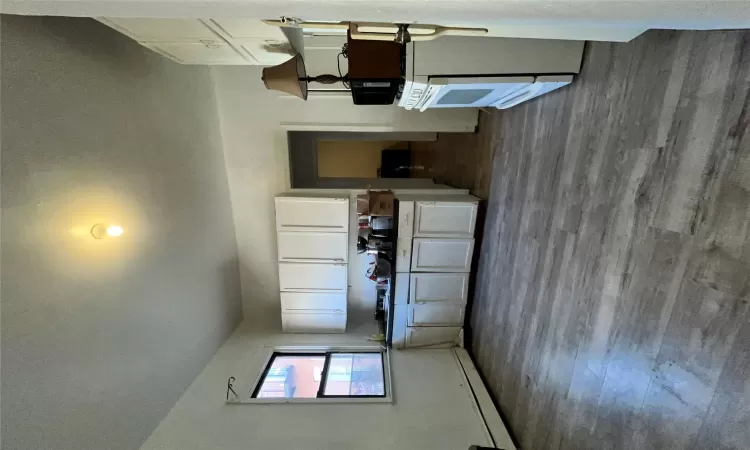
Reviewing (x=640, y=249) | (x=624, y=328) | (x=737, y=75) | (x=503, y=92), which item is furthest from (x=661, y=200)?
(x=503, y=92)

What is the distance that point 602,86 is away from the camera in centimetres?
153

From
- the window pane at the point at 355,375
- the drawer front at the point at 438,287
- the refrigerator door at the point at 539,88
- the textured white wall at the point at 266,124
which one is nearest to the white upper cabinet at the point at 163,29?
the textured white wall at the point at 266,124

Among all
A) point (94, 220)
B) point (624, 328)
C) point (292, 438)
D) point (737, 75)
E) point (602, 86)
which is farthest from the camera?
point (292, 438)

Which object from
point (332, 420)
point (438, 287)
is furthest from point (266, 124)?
point (332, 420)

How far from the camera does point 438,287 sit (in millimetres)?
3168

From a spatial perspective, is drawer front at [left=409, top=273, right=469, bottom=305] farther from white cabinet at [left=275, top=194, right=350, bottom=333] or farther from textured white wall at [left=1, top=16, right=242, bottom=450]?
textured white wall at [left=1, top=16, right=242, bottom=450]

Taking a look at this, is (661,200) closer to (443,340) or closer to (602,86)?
(602,86)

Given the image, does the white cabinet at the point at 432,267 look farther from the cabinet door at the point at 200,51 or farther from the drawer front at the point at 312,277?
the cabinet door at the point at 200,51

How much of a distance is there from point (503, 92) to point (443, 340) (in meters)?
2.39

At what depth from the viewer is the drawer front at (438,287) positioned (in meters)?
3.13

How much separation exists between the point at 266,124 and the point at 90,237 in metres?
1.99

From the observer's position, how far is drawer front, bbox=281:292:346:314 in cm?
346

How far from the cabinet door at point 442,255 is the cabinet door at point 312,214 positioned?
75 centimetres

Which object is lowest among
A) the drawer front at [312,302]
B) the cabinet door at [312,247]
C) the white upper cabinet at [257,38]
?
the drawer front at [312,302]
